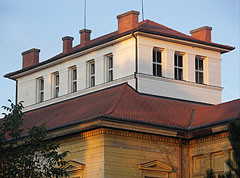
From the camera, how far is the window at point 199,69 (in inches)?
2141

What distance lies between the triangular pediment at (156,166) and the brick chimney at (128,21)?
43.9 ft

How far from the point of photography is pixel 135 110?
1688 inches

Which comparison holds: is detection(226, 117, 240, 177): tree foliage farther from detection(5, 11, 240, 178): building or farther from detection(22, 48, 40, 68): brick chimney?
detection(22, 48, 40, 68): brick chimney

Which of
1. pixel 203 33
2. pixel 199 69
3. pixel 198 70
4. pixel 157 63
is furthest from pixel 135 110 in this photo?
pixel 203 33

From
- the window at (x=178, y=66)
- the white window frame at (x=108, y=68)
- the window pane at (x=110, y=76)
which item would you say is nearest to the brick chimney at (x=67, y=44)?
the white window frame at (x=108, y=68)

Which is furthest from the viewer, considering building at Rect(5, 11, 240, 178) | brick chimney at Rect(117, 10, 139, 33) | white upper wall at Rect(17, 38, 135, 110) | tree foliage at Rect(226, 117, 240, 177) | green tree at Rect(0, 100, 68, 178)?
brick chimney at Rect(117, 10, 139, 33)

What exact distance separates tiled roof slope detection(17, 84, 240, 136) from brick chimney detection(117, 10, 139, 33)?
7.34 meters

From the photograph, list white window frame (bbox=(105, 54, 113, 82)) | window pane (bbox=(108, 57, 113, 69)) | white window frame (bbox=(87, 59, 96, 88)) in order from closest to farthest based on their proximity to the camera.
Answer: white window frame (bbox=(105, 54, 113, 82)), window pane (bbox=(108, 57, 113, 69)), white window frame (bbox=(87, 59, 96, 88))

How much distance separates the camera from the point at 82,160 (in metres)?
41.9

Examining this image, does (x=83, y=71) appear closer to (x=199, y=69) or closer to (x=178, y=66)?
(x=178, y=66)

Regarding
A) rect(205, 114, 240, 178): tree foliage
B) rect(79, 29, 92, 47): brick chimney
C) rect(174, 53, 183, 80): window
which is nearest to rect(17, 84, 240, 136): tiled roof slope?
rect(174, 53, 183, 80): window

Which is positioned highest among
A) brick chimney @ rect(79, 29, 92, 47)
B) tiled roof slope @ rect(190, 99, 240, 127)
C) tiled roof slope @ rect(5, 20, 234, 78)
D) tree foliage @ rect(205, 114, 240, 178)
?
brick chimney @ rect(79, 29, 92, 47)

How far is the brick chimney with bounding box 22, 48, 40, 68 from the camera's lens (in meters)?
62.8

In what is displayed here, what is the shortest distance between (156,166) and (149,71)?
10.8m
